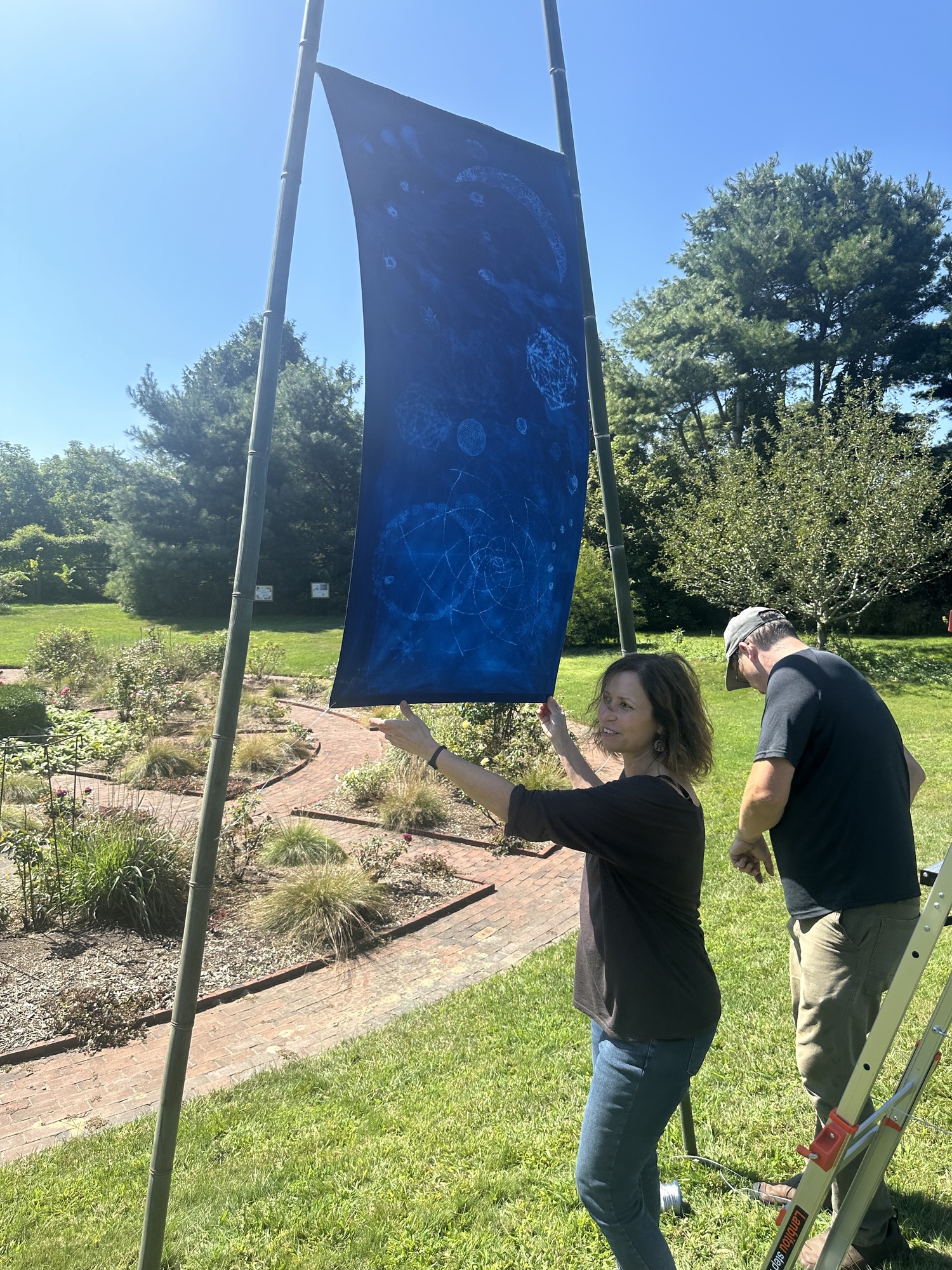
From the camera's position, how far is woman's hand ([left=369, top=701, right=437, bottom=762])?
6.38 feet

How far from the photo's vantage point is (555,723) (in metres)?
2.57

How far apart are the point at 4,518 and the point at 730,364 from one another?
4866 centimetres

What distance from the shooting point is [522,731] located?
368 inches

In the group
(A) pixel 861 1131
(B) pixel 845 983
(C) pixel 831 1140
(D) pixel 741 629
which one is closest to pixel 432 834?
(D) pixel 741 629

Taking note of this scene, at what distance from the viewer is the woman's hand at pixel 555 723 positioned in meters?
2.54

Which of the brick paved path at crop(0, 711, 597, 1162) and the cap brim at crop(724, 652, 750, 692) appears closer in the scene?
the cap brim at crop(724, 652, 750, 692)

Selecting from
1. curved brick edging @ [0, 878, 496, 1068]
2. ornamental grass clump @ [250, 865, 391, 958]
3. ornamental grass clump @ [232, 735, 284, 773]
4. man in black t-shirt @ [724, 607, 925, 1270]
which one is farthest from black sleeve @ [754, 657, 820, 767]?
ornamental grass clump @ [232, 735, 284, 773]

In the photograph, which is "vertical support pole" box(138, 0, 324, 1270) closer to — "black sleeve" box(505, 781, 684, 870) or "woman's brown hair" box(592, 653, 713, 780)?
"black sleeve" box(505, 781, 684, 870)

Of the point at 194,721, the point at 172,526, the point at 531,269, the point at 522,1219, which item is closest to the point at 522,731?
the point at 194,721

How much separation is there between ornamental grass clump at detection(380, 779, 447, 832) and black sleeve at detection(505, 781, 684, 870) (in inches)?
240

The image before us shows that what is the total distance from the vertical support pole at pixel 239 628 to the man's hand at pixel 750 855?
167 centimetres

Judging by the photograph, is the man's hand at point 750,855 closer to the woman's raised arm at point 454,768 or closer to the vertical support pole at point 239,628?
the woman's raised arm at point 454,768

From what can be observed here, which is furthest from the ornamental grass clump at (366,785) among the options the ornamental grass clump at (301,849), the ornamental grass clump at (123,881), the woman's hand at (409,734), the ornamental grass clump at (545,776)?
the woman's hand at (409,734)

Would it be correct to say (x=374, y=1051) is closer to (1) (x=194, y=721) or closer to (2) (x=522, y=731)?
(2) (x=522, y=731)
